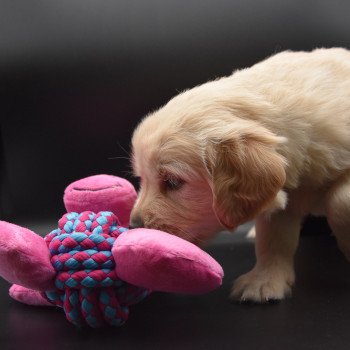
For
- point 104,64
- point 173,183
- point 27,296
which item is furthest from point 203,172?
point 104,64

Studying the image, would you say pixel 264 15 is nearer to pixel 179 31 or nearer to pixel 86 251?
pixel 179 31

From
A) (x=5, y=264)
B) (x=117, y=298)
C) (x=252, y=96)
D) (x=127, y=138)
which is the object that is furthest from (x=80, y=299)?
(x=127, y=138)

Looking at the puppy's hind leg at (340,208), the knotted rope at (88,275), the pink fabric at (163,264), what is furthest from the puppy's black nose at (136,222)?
the puppy's hind leg at (340,208)

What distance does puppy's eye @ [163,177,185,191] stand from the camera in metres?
1.80

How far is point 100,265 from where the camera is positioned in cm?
160

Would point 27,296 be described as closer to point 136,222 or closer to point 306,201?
point 136,222

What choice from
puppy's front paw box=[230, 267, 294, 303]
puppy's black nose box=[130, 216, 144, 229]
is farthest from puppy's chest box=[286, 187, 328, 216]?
puppy's black nose box=[130, 216, 144, 229]

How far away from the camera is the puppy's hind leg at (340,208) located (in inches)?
76.2

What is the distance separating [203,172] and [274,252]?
495 mm

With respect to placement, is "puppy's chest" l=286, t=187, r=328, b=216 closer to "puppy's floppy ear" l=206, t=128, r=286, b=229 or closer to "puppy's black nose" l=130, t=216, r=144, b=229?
"puppy's floppy ear" l=206, t=128, r=286, b=229

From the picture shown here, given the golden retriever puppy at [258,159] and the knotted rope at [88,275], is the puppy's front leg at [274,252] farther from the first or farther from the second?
the knotted rope at [88,275]

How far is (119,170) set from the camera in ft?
9.77

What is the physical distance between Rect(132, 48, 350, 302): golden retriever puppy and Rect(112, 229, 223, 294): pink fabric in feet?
0.72

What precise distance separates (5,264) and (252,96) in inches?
32.9
